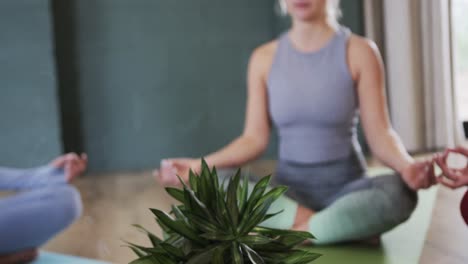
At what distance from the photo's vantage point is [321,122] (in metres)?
1.86

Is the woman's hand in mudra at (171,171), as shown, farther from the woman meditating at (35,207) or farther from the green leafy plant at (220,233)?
the green leafy plant at (220,233)

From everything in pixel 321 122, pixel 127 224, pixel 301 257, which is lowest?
pixel 127 224

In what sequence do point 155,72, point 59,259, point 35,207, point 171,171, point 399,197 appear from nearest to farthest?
point 171,171
point 399,197
point 35,207
point 59,259
point 155,72

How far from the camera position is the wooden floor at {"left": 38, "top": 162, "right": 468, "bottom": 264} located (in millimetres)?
1862

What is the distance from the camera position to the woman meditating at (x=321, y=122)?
1.72 meters

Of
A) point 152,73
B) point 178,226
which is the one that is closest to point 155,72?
point 152,73

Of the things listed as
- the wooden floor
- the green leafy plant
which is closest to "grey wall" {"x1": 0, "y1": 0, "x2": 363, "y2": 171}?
the wooden floor

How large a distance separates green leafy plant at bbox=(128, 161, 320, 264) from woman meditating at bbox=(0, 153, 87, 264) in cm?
124

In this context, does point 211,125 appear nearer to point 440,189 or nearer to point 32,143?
point 32,143

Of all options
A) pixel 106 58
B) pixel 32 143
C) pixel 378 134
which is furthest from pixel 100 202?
pixel 378 134

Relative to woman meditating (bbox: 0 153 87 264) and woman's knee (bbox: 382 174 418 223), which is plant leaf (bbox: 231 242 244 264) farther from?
woman meditating (bbox: 0 153 87 264)

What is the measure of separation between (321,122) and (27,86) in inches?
104

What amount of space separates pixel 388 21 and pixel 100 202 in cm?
210

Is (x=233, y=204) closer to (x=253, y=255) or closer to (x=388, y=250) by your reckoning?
(x=253, y=255)
